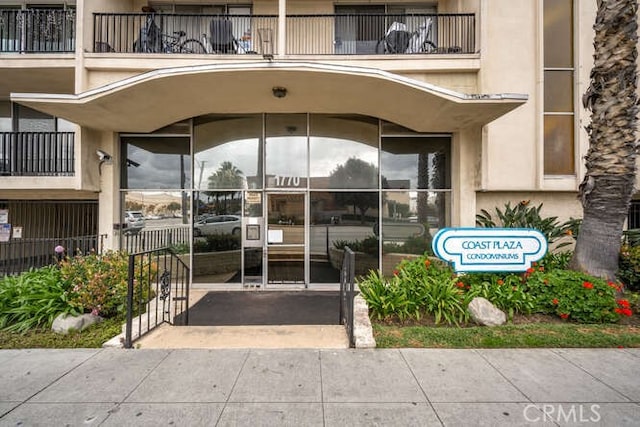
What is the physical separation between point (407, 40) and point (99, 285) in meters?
8.85

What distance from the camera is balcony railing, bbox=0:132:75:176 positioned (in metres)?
7.82

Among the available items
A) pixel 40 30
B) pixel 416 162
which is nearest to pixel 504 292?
pixel 416 162

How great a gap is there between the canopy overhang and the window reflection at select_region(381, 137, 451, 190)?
21.2 inches

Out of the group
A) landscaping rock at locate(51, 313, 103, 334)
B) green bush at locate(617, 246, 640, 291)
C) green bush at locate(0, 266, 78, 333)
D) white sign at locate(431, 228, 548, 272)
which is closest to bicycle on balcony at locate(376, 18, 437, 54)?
white sign at locate(431, 228, 548, 272)

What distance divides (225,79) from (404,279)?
5288 millimetres

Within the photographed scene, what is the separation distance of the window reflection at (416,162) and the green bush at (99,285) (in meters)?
6.14

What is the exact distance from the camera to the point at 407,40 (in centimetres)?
780

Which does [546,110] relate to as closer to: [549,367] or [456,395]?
[549,367]

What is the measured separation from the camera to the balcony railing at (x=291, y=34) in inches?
305

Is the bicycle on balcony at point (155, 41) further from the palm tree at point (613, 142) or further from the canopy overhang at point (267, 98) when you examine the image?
the palm tree at point (613, 142)

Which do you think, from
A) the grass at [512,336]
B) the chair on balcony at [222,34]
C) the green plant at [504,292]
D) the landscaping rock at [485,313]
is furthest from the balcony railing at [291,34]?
the grass at [512,336]

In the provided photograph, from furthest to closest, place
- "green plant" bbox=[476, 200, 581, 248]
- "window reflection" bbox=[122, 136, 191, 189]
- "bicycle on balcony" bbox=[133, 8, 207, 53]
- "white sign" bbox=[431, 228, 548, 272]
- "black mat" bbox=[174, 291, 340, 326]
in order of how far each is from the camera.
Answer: "window reflection" bbox=[122, 136, 191, 189] < "bicycle on balcony" bbox=[133, 8, 207, 53] < "green plant" bbox=[476, 200, 581, 248] < "black mat" bbox=[174, 291, 340, 326] < "white sign" bbox=[431, 228, 548, 272]

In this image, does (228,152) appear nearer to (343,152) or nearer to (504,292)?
(343,152)

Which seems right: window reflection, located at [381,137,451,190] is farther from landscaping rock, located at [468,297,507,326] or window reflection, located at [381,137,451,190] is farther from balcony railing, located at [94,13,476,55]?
landscaping rock, located at [468,297,507,326]
